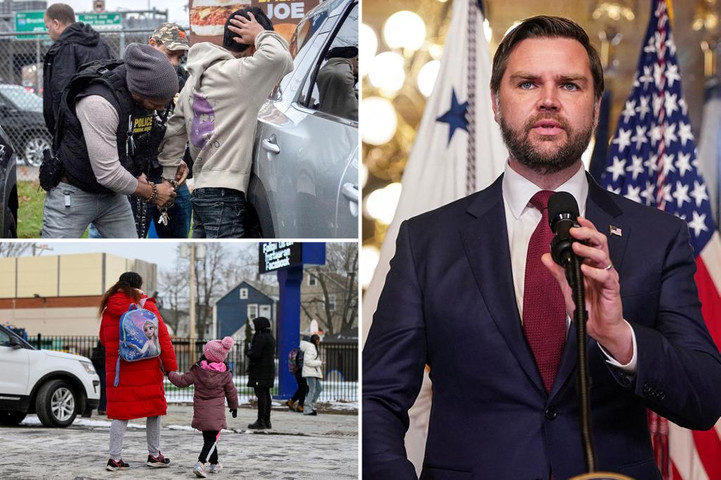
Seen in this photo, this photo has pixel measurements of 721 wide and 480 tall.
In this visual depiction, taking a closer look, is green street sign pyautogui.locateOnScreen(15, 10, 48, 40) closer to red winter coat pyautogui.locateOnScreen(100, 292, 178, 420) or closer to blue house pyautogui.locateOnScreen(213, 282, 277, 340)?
red winter coat pyautogui.locateOnScreen(100, 292, 178, 420)

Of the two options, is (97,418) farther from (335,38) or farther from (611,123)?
(611,123)

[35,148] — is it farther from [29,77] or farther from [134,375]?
Result: [134,375]

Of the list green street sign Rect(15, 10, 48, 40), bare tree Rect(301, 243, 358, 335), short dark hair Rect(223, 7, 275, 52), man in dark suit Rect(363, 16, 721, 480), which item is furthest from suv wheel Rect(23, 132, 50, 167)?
man in dark suit Rect(363, 16, 721, 480)

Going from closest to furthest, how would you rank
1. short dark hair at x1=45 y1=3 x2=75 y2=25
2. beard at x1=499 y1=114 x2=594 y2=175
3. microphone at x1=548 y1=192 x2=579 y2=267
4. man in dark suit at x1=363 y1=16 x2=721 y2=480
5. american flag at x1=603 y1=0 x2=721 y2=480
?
microphone at x1=548 y1=192 x2=579 y2=267
man in dark suit at x1=363 y1=16 x2=721 y2=480
beard at x1=499 y1=114 x2=594 y2=175
american flag at x1=603 y1=0 x2=721 y2=480
short dark hair at x1=45 y1=3 x2=75 y2=25

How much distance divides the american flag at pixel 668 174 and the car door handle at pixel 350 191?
726mm

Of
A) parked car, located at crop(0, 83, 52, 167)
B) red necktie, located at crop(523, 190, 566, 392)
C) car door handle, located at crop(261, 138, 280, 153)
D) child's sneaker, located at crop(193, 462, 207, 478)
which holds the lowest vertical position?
child's sneaker, located at crop(193, 462, 207, 478)

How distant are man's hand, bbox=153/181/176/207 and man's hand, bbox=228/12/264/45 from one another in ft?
1.61

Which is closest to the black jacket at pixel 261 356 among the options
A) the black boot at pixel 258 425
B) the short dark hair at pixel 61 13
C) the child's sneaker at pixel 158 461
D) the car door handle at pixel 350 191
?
the black boot at pixel 258 425

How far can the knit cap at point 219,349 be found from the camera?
2621 millimetres

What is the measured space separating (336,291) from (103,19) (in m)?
1.09

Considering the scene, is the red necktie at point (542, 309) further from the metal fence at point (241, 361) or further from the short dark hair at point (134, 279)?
the short dark hair at point (134, 279)

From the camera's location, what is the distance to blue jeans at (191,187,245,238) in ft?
8.53

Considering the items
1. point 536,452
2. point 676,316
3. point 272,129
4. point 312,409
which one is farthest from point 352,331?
point 676,316

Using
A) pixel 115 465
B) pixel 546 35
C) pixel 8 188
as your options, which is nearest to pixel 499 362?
pixel 546 35
